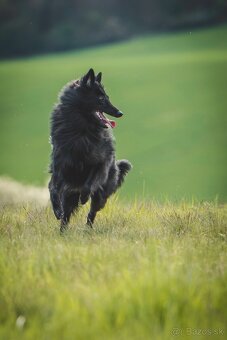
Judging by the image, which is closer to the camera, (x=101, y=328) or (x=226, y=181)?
(x=101, y=328)

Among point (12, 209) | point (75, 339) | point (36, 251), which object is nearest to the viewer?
point (75, 339)

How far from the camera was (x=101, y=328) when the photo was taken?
3549mm

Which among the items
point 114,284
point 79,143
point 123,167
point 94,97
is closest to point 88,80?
point 94,97

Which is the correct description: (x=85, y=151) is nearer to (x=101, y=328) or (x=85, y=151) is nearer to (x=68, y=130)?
(x=68, y=130)

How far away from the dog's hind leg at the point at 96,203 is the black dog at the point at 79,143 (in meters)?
0.01

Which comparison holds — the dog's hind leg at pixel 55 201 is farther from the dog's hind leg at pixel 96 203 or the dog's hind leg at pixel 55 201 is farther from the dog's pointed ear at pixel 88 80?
the dog's pointed ear at pixel 88 80

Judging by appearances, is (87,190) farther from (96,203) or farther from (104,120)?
(104,120)

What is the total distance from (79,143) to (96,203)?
2.18 ft

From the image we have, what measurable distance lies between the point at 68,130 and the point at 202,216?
62.7 inches

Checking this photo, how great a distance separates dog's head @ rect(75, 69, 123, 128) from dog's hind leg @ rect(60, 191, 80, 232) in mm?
812

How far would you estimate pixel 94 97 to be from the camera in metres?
6.66

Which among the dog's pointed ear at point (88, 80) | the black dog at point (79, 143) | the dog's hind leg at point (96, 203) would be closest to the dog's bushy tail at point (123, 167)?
the dog's hind leg at point (96, 203)

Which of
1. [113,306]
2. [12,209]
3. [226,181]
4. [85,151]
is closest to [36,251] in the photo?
[113,306]

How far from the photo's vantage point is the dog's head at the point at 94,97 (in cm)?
664
